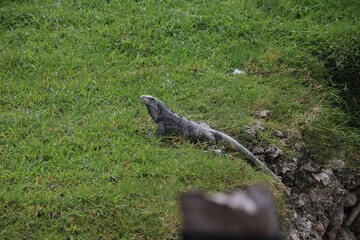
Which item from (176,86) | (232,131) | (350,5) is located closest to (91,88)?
(176,86)

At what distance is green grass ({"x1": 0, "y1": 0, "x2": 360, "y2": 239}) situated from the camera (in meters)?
4.38

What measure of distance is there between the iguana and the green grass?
10cm

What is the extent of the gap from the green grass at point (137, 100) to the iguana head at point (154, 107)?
0.18m

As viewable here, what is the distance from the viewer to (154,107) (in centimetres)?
534

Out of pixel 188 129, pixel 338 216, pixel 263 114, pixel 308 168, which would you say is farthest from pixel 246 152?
pixel 338 216

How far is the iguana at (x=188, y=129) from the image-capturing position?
17.1 ft

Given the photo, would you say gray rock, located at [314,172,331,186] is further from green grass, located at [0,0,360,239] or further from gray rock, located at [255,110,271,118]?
gray rock, located at [255,110,271,118]

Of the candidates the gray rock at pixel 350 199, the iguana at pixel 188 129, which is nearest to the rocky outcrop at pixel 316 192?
the gray rock at pixel 350 199

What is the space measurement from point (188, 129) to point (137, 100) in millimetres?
862

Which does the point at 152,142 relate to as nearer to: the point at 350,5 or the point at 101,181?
the point at 101,181

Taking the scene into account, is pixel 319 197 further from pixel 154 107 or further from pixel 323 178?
pixel 154 107

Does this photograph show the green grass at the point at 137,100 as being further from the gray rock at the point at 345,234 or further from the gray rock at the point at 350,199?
the gray rock at the point at 345,234

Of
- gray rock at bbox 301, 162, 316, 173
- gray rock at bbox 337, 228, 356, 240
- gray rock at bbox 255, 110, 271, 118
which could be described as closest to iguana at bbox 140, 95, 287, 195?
gray rock at bbox 301, 162, 316, 173

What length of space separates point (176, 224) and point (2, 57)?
3208 millimetres
